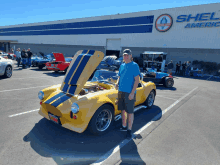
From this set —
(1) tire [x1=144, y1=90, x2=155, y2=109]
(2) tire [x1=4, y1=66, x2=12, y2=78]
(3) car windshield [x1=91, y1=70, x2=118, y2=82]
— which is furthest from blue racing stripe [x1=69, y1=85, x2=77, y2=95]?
(2) tire [x1=4, y1=66, x2=12, y2=78]

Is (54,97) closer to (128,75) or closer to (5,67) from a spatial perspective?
(128,75)

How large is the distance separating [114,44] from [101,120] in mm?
25565

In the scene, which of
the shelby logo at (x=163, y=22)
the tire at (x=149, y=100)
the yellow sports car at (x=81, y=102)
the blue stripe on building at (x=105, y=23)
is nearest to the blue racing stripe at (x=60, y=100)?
the yellow sports car at (x=81, y=102)

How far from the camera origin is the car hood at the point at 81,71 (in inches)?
134

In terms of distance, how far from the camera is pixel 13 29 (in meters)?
48.2

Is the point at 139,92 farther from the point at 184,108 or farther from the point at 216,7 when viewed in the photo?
the point at 216,7

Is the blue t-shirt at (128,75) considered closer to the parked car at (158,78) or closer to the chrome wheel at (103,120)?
the chrome wheel at (103,120)

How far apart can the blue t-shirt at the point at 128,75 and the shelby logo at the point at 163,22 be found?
21353 millimetres

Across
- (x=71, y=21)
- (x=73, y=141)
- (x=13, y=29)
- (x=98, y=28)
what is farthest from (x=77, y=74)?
(x=13, y=29)

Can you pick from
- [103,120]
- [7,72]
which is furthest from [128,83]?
[7,72]

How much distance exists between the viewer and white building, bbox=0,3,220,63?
1881 centimetres

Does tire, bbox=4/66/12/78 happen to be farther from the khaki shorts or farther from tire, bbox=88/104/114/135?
the khaki shorts

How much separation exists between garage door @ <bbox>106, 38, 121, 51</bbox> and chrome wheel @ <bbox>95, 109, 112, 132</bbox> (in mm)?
24521

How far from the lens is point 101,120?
Result: 3.30 metres
